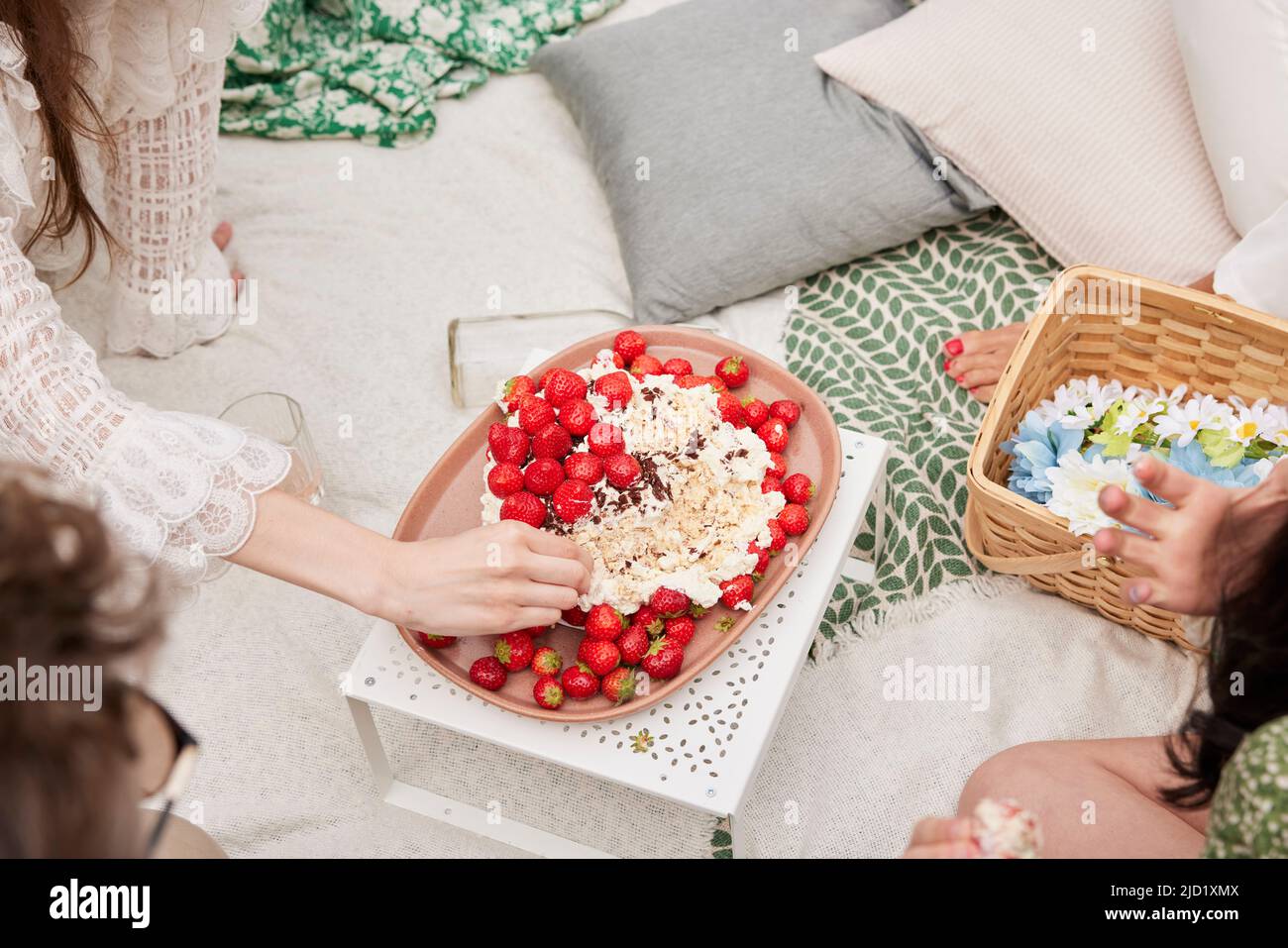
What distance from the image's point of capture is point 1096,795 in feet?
3.41

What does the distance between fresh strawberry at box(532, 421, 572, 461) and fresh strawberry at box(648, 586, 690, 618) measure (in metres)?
0.19

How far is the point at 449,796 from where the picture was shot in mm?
A: 1318

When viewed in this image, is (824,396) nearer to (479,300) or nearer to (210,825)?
(479,300)

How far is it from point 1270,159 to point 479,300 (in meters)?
1.13

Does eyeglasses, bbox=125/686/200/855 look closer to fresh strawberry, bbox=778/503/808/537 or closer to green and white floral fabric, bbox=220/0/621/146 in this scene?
fresh strawberry, bbox=778/503/808/537

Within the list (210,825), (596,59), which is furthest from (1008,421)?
(210,825)

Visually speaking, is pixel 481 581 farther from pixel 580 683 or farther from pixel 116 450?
pixel 116 450

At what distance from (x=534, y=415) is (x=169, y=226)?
74 cm

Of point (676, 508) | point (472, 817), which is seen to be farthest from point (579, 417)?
point (472, 817)

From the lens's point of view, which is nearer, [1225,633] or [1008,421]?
[1225,633]

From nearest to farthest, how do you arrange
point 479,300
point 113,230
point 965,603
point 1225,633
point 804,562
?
point 1225,633
point 804,562
point 965,603
point 113,230
point 479,300

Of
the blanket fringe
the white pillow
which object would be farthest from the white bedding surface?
the white pillow

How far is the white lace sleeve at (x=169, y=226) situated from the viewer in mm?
1424

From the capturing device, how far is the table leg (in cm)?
126
